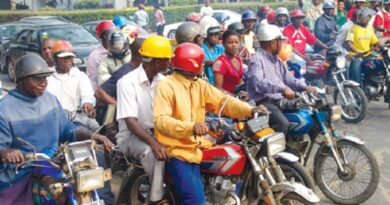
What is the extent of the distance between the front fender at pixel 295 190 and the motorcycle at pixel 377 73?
560cm

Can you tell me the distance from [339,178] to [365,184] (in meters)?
0.27

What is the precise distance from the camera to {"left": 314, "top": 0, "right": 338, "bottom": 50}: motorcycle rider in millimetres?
10969

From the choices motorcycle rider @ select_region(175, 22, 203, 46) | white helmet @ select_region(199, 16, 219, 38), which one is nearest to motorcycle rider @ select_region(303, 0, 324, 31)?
white helmet @ select_region(199, 16, 219, 38)

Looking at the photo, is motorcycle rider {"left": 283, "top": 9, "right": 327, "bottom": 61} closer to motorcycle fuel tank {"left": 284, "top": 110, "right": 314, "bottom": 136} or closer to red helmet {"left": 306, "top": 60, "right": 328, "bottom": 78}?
red helmet {"left": 306, "top": 60, "right": 328, "bottom": 78}

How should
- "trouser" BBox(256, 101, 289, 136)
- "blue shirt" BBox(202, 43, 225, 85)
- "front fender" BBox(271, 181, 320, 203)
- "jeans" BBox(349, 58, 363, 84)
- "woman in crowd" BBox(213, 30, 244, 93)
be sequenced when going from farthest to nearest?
"jeans" BBox(349, 58, 363, 84) < "blue shirt" BBox(202, 43, 225, 85) < "woman in crowd" BBox(213, 30, 244, 93) < "trouser" BBox(256, 101, 289, 136) < "front fender" BBox(271, 181, 320, 203)

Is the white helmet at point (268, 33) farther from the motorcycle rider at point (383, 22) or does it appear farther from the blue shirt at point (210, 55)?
the motorcycle rider at point (383, 22)

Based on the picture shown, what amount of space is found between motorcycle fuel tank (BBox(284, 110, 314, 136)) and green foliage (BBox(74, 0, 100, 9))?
116 ft

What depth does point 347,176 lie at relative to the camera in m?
5.19

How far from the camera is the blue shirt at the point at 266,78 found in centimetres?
543

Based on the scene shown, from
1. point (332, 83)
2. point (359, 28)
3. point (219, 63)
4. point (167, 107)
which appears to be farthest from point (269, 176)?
point (359, 28)

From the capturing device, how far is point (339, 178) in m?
5.29

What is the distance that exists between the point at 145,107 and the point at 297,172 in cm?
141

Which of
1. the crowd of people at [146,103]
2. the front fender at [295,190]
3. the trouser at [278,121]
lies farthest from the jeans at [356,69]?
the front fender at [295,190]

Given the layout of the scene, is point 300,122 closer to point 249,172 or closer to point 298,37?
point 249,172
